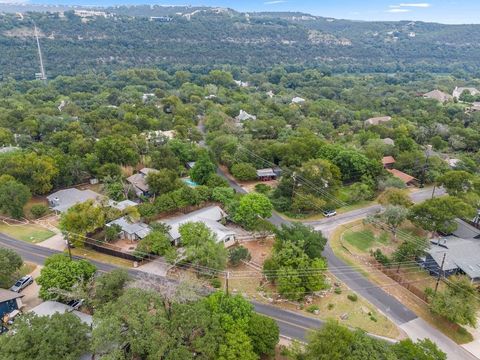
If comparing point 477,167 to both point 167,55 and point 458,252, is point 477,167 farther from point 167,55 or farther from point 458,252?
point 167,55

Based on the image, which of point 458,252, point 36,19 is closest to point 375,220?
point 458,252

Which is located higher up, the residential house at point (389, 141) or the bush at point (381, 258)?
the residential house at point (389, 141)

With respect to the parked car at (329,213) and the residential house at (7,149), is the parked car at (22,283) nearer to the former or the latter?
the residential house at (7,149)

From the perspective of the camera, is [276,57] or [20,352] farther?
[276,57]

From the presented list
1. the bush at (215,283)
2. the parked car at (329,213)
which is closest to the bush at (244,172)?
the parked car at (329,213)

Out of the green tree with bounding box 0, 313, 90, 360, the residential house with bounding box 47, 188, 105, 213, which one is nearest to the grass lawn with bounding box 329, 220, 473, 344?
the green tree with bounding box 0, 313, 90, 360

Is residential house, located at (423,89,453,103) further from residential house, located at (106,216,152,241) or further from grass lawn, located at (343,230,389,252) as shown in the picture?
residential house, located at (106,216,152,241)
